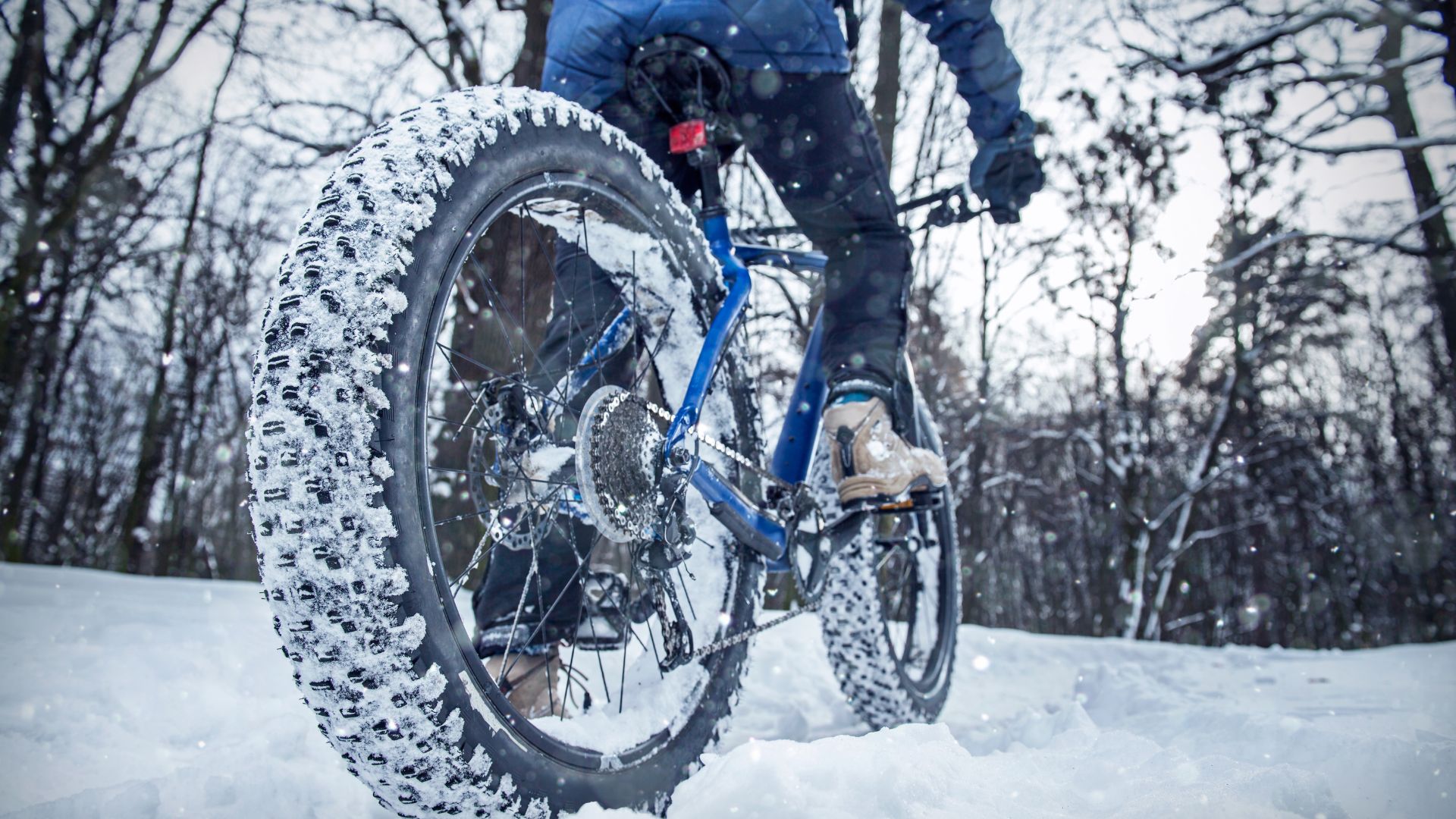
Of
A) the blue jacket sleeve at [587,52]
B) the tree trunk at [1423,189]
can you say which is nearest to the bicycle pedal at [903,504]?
the blue jacket sleeve at [587,52]

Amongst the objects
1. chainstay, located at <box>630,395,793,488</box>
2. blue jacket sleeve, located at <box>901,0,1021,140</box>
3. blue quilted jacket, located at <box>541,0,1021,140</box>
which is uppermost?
blue jacket sleeve, located at <box>901,0,1021,140</box>

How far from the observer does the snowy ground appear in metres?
0.99

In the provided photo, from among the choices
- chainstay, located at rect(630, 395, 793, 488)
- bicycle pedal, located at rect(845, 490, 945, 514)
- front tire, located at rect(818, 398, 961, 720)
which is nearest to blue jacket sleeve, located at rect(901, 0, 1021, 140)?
front tire, located at rect(818, 398, 961, 720)

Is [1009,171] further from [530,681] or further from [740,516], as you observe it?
[530,681]

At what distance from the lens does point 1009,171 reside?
2.21m

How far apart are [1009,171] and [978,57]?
38 cm

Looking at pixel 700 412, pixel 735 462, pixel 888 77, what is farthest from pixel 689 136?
pixel 888 77

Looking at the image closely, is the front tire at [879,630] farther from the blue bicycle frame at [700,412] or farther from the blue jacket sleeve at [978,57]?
the blue jacket sleeve at [978,57]

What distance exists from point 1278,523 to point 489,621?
29222 millimetres

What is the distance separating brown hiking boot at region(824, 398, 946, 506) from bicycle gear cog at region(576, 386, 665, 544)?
578 mm

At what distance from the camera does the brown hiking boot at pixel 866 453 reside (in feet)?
5.74

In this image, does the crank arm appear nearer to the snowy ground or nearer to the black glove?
the snowy ground

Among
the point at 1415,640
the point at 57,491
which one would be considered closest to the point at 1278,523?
the point at 1415,640

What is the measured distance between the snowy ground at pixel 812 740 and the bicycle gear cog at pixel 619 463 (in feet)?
1.28
